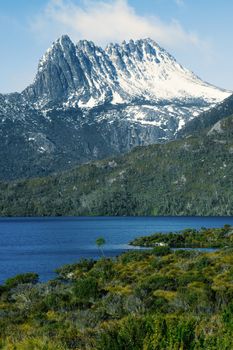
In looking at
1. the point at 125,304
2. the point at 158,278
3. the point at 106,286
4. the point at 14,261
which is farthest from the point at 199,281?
the point at 14,261

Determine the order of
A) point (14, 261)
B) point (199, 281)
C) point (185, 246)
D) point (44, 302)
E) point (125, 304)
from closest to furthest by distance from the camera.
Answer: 1. point (125, 304)
2. point (44, 302)
3. point (199, 281)
4. point (14, 261)
5. point (185, 246)

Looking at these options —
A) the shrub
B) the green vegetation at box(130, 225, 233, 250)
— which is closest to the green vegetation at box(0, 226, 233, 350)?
the shrub

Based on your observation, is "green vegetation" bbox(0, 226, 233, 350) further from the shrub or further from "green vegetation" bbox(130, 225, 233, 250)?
"green vegetation" bbox(130, 225, 233, 250)

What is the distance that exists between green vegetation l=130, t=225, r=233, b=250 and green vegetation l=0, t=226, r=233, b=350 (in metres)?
38.2

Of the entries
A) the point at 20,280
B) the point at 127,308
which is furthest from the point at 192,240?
the point at 127,308

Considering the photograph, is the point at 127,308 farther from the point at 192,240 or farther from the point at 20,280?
the point at 192,240

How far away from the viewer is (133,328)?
59.1ft

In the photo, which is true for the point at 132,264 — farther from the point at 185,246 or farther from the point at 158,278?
the point at 185,246

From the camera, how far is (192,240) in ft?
554

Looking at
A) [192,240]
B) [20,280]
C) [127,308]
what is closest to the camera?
[127,308]

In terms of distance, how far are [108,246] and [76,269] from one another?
66413 mm

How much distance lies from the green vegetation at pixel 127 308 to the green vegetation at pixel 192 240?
38.2m

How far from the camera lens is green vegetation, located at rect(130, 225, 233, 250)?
163 metres

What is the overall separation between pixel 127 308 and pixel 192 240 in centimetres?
12260
